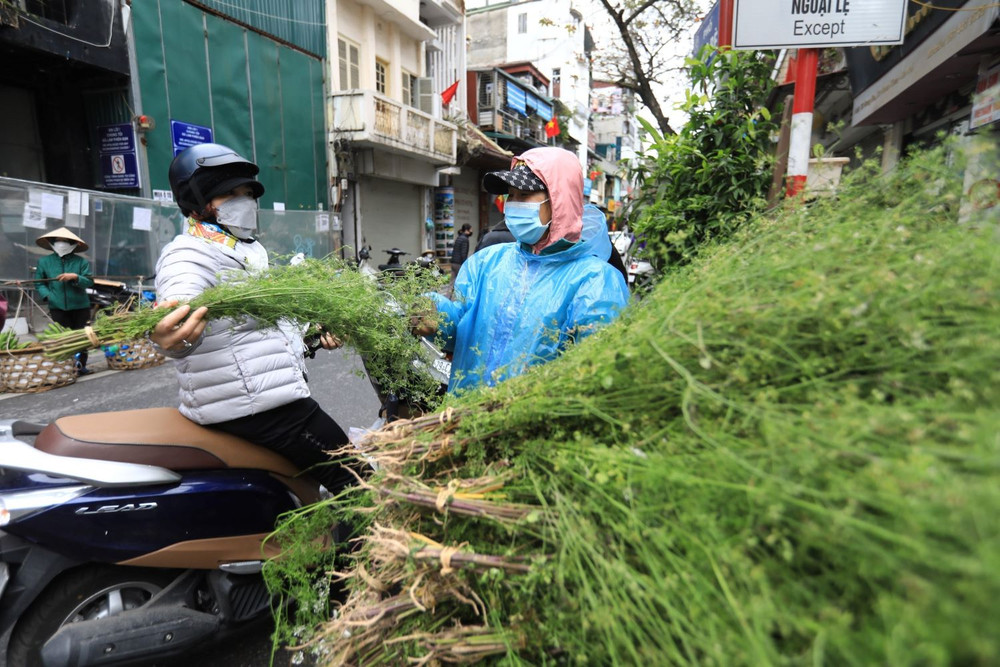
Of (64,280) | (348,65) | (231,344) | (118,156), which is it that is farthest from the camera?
(348,65)

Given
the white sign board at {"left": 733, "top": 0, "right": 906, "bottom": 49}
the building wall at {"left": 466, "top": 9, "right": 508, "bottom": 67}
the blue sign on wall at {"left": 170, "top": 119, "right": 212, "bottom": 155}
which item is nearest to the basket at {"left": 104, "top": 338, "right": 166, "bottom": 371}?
the blue sign on wall at {"left": 170, "top": 119, "right": 212, "bottom": 155}

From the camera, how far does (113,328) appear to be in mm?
1877

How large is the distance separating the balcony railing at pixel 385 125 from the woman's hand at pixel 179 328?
14008 millimetres

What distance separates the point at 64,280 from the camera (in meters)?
6.38

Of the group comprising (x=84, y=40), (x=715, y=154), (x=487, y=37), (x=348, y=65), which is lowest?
(x=715, y=154)

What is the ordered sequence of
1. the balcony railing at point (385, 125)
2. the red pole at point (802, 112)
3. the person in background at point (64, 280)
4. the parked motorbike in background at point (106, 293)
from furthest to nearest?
the balcony railing at point (385, 125) → the parked motorbike in background at point (106, 293) → the person in background at point (64, 280) → the red pole at point (802, 112)

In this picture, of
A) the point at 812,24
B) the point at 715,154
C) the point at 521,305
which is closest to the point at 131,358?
the point at 521,305

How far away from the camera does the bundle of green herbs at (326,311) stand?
189cm

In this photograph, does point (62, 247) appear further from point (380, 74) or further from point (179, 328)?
point (380, 74)

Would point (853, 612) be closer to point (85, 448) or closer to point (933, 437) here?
point (933, 437)

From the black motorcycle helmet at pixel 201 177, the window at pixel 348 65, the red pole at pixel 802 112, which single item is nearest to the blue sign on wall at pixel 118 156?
the window at pixel 348 65

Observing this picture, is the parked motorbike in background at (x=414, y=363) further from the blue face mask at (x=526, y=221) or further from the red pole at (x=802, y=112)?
the red pole at (x=802, y=112)

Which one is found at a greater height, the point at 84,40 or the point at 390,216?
the point at 84,40

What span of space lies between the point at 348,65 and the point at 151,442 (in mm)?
16089
